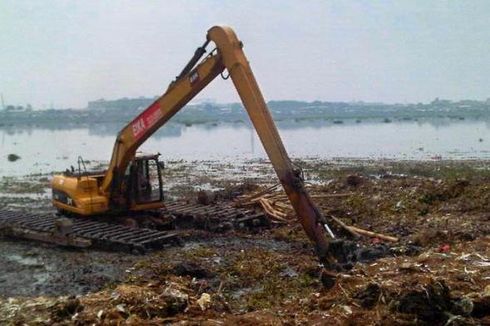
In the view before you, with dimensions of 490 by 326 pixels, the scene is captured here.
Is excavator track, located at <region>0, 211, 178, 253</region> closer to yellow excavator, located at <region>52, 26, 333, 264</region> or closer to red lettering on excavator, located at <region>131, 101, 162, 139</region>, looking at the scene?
yellow excavator, located at <region>52, 26, 333, 264</region>

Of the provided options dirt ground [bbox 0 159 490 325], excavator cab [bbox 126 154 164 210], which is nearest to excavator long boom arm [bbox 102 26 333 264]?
excavator cab [bbox 126 154 164 210]

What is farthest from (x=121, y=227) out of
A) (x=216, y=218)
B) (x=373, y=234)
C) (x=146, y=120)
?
(x=373, y=234)

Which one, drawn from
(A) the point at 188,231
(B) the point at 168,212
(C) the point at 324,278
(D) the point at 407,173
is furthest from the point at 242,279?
(D) the point at 407,173

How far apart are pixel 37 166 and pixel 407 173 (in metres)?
22.1

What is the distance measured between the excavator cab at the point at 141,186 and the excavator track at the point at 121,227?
62 cm

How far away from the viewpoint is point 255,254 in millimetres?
11102

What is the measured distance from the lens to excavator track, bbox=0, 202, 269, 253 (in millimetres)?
11508

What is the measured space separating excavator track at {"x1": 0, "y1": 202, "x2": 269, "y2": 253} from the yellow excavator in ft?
2.10

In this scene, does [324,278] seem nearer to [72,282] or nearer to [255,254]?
[255,254]

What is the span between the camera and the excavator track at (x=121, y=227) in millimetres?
11508

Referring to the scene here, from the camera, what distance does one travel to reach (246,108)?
9633 millimetres

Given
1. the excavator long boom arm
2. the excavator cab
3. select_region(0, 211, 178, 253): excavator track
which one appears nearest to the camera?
the excavator long boom arm

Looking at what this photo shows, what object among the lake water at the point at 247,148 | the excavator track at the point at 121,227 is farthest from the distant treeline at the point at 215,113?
the excavator track at the point at 121,227

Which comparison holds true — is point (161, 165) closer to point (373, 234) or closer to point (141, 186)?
point (141, 186)
